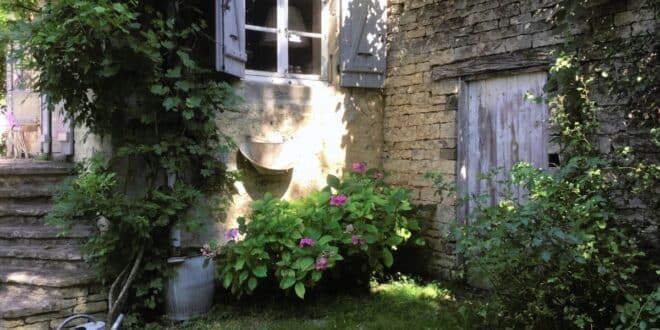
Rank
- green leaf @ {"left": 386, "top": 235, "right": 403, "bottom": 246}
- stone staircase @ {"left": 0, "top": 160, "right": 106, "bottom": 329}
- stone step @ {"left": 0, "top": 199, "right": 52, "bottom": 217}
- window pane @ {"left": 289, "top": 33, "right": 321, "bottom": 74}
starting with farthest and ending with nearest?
1. window pane @ {"left": 289, "top": 33, "right": 321, "bottom": 74}
2. stone step @ {"left": 0, "top": 199, "right": 52, "bottom": 217}
3. green leaf @ {"left": 386, "top": 235, "right": 403, "bottom": 246}
4. stone staircase @ {"left": 0, "top": 160, "right": 106, "bottom": 329}

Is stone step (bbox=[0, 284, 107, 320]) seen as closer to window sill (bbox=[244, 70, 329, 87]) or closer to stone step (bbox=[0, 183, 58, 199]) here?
stone step (bbox=[0, 183, 58, 199])

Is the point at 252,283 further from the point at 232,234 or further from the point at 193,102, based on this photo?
the point at 193,102

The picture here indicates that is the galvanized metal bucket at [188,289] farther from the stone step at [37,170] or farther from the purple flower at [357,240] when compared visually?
the stone step at [37,170]

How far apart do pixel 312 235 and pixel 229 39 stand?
1944mm

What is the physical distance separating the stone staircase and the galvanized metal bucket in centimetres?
54

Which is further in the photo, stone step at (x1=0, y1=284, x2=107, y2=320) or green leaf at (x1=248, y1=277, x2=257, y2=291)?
green leaf at (x1=248, y1=277, x2=257, y2=291)

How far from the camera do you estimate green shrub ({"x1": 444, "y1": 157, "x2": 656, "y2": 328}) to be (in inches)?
128

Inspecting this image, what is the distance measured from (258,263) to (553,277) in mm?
2259

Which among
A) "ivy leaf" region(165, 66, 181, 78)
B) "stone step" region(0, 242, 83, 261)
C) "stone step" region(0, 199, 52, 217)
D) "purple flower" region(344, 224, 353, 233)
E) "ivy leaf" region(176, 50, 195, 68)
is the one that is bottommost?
"stone step" region(0, 242, 83, 261)

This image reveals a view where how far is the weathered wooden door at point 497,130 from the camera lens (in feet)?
15.0

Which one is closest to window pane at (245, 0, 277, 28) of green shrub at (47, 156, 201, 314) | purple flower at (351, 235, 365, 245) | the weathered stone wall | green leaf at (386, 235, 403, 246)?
the weathered stone wall

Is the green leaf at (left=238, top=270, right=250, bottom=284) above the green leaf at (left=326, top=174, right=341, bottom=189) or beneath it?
beneath

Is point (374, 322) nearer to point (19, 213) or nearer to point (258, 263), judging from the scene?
point (258, 263)

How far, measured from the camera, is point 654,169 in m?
3.42
